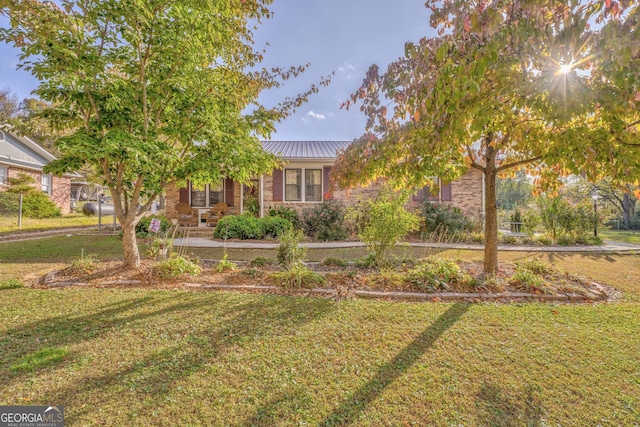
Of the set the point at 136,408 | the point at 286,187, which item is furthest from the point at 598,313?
the point at 286,187

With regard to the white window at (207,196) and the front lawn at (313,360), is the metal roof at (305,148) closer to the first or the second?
the white window at (207,196)

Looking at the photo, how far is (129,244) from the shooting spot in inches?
213

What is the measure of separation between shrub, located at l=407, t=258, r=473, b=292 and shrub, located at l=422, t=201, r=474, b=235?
6.71 metres

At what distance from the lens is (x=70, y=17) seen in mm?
4094

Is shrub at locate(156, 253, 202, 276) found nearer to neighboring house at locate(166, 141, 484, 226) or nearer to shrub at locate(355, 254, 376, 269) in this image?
shrub at locate(355, 254, 376, 269)

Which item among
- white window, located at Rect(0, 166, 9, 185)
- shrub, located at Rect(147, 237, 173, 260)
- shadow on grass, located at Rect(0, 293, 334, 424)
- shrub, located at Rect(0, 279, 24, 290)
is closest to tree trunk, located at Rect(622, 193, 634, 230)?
shadow on grass, located at Rect(0, 293, 334, 424)

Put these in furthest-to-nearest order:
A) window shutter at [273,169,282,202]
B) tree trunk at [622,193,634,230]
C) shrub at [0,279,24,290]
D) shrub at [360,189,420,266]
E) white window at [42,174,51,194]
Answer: tree trunk at [622,193,634,230], white window at [42,174,51,194], window shutter at [273,169,282,202], shrub at [360,189,420,266], shrub at [0,279,24,290]

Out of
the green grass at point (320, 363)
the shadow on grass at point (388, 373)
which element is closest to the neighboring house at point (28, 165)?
the green grass at point (320, 363)

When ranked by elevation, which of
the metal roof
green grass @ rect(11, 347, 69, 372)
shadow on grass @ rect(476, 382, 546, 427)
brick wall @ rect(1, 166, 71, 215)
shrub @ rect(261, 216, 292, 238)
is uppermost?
the metal roof

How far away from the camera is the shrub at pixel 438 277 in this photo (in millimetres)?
4574

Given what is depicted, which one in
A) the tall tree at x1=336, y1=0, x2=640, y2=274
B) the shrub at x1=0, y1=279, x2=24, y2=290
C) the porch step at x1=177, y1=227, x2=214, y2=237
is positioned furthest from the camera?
the porch step at x1=177, y1=227, x2=214, y2=237

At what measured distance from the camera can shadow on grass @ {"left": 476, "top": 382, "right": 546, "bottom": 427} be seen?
187 centimetres

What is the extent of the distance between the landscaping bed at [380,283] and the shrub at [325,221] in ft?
17.6

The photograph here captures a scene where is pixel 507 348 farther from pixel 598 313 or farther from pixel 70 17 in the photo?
pixel 70 17
